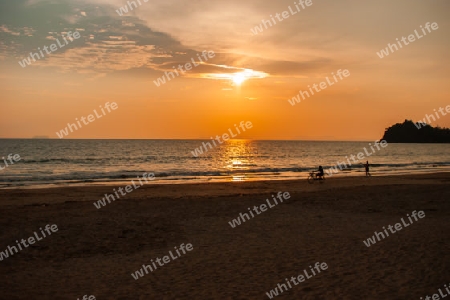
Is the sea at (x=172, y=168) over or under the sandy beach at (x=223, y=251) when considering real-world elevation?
over

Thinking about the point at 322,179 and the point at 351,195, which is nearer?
the point at 351,195

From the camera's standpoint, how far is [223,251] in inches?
475

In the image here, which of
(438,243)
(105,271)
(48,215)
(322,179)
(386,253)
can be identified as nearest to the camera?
(105,271)

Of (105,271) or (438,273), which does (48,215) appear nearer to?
(105,271)

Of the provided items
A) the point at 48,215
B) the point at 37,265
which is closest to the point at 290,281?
the point at 37,265

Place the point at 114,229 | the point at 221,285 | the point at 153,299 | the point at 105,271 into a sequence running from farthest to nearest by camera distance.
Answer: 1. the point at 114,229
2. the point at 105,271
3. the point at 221,285
4. the point at 153,299

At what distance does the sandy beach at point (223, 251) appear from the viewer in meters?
8.84

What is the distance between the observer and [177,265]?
1087 centimetres

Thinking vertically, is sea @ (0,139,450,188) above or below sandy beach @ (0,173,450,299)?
above

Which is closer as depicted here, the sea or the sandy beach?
the sandy beach

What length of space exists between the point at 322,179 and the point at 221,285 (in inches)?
1179

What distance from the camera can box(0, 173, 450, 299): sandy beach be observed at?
348 inches

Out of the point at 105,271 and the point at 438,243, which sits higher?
the point at 105,271

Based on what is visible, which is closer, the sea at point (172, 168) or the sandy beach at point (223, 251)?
the sandy beach at point (223, 251)
